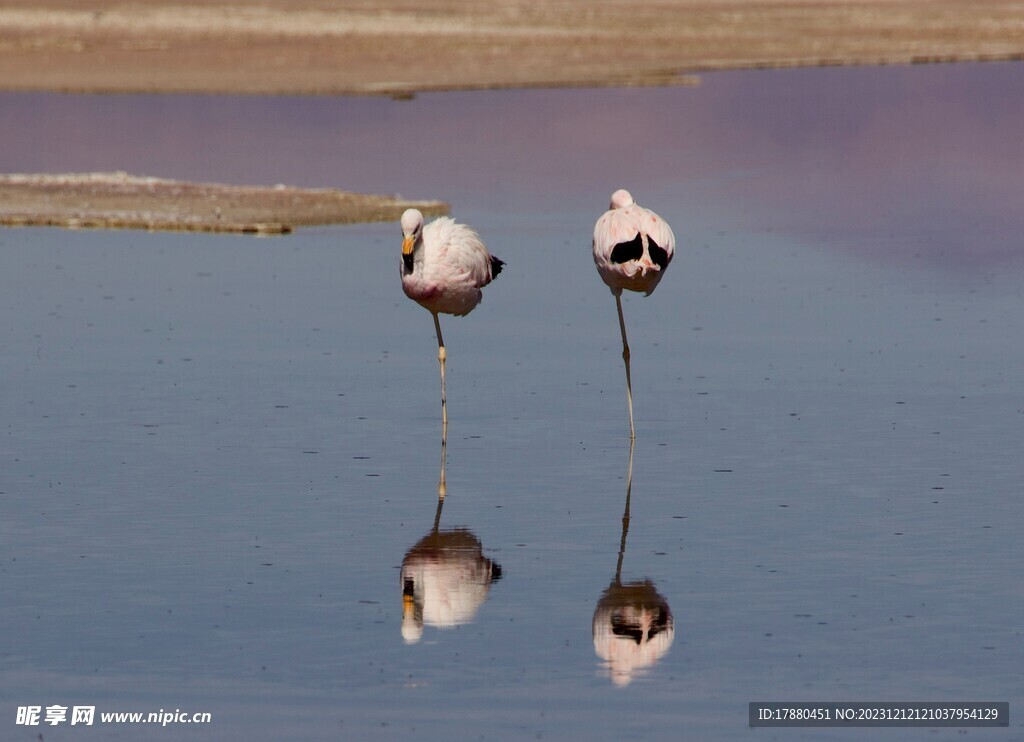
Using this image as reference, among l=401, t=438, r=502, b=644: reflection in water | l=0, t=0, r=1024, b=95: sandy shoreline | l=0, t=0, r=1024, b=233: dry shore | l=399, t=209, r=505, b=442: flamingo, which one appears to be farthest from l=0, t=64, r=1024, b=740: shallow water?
l=0, t=0, r=1024, b=95: sandy shoreline

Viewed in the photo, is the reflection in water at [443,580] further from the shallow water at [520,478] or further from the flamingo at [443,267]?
the flamingo at [443,267]

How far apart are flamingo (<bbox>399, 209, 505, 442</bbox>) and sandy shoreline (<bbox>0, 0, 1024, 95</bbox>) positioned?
27.4 meters

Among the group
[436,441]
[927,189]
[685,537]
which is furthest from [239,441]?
[927,189]

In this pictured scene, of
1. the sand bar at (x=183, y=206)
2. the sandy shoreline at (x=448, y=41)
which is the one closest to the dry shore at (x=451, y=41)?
the sandy shoreline at (x=448, y=41)

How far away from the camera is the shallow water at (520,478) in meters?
7.69

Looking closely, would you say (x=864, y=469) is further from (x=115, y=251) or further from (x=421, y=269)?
(x=115, y=251)

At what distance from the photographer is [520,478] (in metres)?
11.2

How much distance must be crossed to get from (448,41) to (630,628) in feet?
151

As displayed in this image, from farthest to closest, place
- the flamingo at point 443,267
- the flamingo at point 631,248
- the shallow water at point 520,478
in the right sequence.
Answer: the flamingo at point 443,267 < the flamingo at point 631,248 < the shallow water at point 520,478

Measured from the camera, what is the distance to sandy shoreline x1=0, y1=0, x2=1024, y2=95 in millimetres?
45969

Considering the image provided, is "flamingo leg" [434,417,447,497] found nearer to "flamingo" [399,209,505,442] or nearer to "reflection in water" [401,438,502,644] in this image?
"reflection in water" [401,438,502,644]

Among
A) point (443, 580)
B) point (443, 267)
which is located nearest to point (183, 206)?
point (443, 267)

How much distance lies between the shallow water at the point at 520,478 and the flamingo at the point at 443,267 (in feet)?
2.10

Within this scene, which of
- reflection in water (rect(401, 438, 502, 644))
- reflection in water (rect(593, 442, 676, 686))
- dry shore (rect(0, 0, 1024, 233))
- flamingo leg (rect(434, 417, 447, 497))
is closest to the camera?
reflection in water (rect(593, 442, 676, 686))
